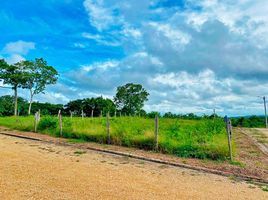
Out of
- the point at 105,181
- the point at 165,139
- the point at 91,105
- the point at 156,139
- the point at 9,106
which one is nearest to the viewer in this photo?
the point at 105,181

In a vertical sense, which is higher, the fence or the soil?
the fence

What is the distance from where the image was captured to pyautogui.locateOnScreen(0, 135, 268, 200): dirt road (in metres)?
5.75

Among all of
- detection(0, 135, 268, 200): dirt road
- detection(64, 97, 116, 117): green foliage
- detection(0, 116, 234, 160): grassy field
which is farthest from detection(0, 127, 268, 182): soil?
detection(64, 97, 116, 117): green foliage

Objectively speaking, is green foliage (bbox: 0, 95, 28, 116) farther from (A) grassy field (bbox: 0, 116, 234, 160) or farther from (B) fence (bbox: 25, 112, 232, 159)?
(B) fence (bbox: 25, 112, 232, 159)

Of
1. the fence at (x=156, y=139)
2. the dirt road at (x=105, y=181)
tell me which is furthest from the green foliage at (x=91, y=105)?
the dirt road at (x=105, y=181)

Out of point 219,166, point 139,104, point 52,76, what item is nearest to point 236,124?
point 139,104

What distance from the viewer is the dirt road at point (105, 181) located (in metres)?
5.75

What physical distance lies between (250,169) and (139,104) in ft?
169

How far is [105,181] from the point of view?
682cm

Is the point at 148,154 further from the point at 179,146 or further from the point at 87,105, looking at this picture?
the point at 87,105

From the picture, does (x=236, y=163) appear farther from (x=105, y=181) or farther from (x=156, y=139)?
(x=105, y=181)

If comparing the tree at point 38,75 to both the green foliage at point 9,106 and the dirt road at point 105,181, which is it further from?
the dirt road at point 105,181

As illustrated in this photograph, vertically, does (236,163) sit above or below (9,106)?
below

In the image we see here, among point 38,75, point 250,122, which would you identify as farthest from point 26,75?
point 250,122
